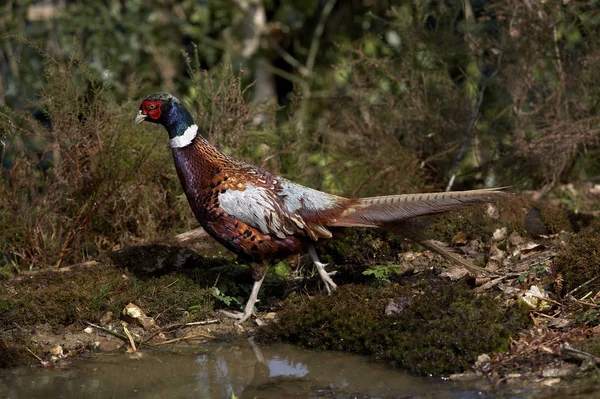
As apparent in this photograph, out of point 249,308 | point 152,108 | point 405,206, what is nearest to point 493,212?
point 405,206

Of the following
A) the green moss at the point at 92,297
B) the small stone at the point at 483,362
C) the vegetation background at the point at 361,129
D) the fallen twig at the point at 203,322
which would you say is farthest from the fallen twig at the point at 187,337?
the small stone at the point at 483,362

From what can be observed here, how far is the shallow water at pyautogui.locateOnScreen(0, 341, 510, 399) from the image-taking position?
4133 millimetres

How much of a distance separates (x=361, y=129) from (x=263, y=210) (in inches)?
101

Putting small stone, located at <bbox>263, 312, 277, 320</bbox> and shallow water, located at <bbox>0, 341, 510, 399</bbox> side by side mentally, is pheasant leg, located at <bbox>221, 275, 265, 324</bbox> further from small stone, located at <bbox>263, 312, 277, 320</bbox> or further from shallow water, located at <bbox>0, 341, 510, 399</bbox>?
shallow water, located at <bbox>0, 341, 510, 399</bbox>

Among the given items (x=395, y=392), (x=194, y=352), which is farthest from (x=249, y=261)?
(x=395, y=392)

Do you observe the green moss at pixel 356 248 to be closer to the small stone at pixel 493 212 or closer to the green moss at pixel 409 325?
the green moss at pixel 409 325

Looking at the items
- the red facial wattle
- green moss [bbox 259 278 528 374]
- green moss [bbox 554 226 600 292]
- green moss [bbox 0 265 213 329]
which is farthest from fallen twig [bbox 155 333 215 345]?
green moss [bbox 554 226 600 292]

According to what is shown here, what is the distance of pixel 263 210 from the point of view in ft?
17.3

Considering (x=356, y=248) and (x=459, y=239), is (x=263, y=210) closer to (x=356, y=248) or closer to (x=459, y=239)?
(x=356, y=248)

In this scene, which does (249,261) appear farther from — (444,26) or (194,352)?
(444,26)

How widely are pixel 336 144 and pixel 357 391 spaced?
388 centimetres

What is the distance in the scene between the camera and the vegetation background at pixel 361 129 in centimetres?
629

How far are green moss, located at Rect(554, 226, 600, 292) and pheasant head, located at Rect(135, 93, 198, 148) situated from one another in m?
2.47

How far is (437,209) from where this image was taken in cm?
497
